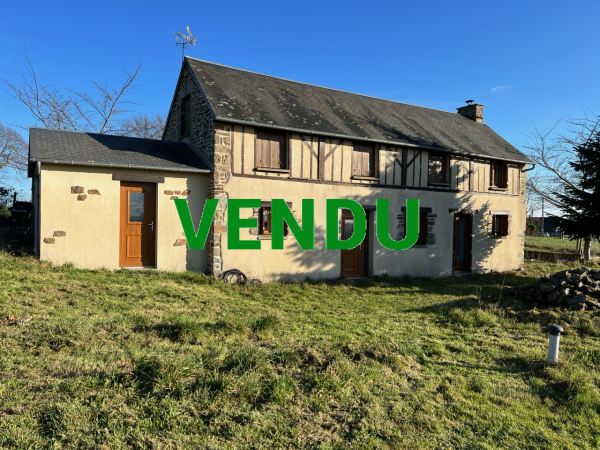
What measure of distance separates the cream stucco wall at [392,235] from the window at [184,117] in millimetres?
2902

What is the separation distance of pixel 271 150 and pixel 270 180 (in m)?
0.81

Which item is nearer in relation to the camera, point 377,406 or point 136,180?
point 377,406

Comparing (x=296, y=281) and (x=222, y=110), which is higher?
(x=222, y=110)

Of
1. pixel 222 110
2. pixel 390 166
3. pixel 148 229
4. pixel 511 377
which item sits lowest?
pixel 511 377

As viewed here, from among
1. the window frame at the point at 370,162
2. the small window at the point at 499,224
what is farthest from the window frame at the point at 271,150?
the small window at the point at 499,224

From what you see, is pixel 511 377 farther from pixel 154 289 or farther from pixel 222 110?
pixel 222 110

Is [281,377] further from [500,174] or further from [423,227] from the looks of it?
[500,174]

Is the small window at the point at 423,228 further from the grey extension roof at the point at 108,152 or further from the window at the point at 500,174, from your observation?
the grey extension roof at the point at 108,152

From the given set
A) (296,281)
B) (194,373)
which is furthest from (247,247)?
(194,373)

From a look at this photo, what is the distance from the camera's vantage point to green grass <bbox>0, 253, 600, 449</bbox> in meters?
3.37

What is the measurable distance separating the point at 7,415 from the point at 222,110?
8.17m

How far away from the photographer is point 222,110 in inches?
407

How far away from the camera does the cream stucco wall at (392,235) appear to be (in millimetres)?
10836

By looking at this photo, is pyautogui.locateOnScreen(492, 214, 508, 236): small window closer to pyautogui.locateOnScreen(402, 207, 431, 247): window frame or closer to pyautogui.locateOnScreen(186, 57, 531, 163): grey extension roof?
pyautogui.locateOnScreen(186, 57, 531, 163): grey extension roof
